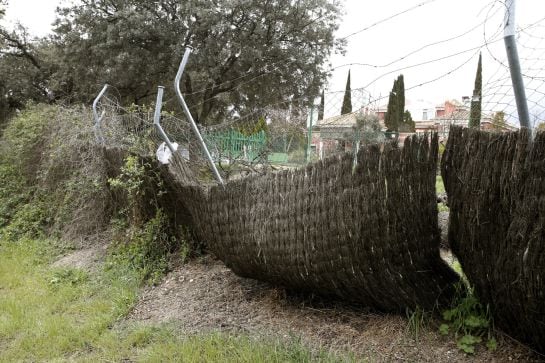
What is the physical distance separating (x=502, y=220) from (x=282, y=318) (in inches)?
64.7

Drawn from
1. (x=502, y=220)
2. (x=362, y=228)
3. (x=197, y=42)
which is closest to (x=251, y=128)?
Result: (x=362, y=228)

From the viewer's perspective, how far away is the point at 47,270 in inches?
201

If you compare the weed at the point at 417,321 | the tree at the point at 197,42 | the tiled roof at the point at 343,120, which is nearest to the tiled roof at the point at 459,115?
the weed at the point at 417,321

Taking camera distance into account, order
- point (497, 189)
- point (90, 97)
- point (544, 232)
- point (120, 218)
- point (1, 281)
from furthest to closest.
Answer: point (90, 97), point (120, 218), point (1, 281), point (497, 189), point (544, 232)

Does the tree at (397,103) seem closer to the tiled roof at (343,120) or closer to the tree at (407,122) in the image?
the tree at (407,122)

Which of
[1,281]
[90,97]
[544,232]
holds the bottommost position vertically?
[1,281]

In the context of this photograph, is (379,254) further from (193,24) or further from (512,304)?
(193,24)

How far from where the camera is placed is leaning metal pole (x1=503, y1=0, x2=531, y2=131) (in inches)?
81.5

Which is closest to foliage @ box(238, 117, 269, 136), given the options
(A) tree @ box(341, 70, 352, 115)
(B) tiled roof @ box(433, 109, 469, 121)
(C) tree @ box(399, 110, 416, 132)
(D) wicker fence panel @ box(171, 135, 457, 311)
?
(A) tree @ box(341, 70, 352, 115)

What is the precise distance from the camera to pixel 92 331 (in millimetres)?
3352

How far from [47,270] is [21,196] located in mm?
3366

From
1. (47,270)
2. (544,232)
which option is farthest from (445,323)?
(47,270)

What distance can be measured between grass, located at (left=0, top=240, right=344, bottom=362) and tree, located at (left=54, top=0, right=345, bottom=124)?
39.9 feet

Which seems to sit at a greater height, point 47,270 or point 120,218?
point 120,218
